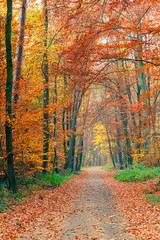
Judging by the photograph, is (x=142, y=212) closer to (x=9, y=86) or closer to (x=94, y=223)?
(x=94, y=223)

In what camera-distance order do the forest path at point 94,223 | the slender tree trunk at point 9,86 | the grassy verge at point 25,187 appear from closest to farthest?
the forest path at point 94,223, the grassy verge at point 25,187, the slender tree trunk at point 9,86

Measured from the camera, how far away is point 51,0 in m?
8.27

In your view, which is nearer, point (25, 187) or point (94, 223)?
point (94, 223)

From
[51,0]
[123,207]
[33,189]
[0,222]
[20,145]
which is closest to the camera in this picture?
[0,222]

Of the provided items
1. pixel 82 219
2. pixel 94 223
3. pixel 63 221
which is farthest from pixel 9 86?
pixel 94 223

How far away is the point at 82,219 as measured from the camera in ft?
21.1

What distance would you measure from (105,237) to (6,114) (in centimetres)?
585

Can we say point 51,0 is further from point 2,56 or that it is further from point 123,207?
point 123,207

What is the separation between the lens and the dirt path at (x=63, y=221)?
514 centimetres

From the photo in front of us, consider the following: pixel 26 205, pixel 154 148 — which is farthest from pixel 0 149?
pixel 154 148

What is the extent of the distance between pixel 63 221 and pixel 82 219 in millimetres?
567

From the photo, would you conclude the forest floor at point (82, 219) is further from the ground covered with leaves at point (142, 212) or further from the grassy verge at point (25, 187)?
Result: the grassy verge at point (25, 187)

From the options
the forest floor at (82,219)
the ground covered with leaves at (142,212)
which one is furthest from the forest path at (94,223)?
the ground covered with leaves at (142,212)

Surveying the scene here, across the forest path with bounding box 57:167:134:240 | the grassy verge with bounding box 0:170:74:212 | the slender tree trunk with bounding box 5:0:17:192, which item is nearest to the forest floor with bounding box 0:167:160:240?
the forest path with bounding box 57:167:134:240
